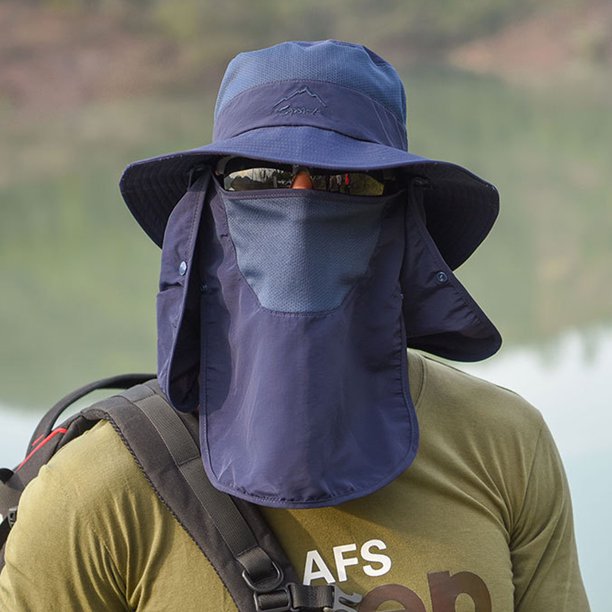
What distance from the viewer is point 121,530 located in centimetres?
95

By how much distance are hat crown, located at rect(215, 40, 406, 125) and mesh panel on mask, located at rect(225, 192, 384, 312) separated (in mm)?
137

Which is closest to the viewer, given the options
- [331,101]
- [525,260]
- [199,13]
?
[331,101]

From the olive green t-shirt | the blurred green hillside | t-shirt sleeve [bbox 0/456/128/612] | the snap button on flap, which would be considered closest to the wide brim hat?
the snap button on flap

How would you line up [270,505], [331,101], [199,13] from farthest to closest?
[199,13]
[331,101]
[270,505]

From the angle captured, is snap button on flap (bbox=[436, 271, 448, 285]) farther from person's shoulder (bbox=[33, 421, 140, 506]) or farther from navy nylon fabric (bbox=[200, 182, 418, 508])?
person's shoulder (bbox=[33, 421, 140, 506])

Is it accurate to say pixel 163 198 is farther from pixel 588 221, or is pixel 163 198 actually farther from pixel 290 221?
pixel 588 221

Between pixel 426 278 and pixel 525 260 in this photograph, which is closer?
pixel 426 278

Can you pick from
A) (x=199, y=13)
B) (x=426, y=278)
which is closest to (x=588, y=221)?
(x=199, y=13)

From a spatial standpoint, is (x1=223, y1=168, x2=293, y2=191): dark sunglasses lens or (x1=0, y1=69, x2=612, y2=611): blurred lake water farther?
(x1=0, y1=69, x2=612, y2=611): blurred lake water

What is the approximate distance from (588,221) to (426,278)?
12.8ft

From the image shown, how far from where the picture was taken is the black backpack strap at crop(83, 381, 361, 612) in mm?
945

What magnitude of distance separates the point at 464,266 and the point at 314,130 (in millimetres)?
3409

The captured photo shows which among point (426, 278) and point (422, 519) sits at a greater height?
point (426, 278)

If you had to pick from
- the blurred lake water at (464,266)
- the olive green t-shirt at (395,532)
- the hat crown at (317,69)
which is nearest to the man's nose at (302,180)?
the hat crown at (317,69)
